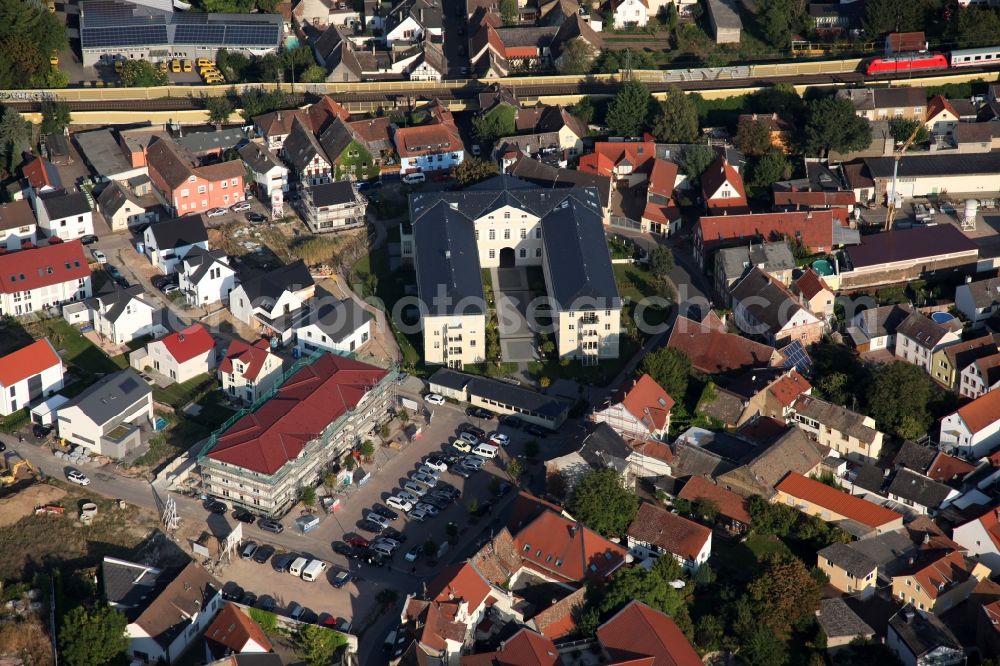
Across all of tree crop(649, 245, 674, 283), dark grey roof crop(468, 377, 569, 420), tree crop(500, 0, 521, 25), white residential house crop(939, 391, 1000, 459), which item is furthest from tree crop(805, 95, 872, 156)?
dark grey roof crop(468, 377, 569, 420)

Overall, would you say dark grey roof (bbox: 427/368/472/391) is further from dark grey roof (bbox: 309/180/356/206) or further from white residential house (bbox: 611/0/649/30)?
white residential house (bbox: 611/0/649/30)

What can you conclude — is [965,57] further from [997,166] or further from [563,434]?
[563,434]

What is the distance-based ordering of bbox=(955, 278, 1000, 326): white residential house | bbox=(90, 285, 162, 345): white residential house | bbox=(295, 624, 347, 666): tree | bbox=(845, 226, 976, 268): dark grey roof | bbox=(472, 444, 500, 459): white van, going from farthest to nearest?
bbox=(845, 226, 976, 268): dark grey roof < bbox=(955, 278, 1000, 326): white residential house < bbox=(90, 285, 162, 345): white residential house < bbox=(472, 444, 500, 459): white van < bbox=(295, 624, 347, 666): tree

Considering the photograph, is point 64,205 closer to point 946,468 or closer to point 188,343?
point 188,343

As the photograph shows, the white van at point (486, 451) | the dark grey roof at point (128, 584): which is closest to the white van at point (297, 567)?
the dark grey roof at point (128, 584)

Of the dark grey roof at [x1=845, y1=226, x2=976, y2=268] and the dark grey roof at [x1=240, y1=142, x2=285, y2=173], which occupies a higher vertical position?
the dark grey roof at [x1=240, y1=142, x2=285, y2=173]

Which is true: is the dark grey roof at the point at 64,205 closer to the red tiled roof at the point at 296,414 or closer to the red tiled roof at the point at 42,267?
the red tiled roof at the point at 42,267
